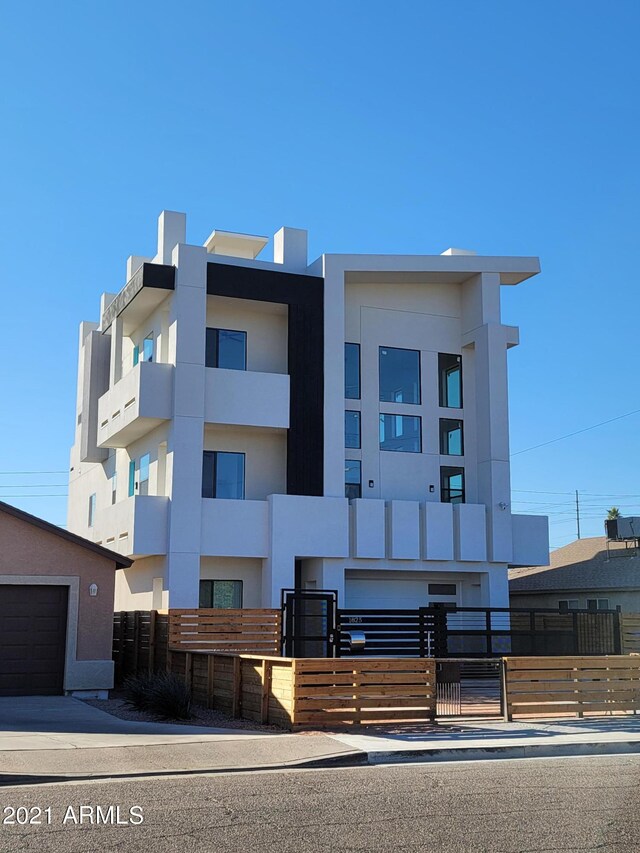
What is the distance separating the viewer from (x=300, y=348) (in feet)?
97.6

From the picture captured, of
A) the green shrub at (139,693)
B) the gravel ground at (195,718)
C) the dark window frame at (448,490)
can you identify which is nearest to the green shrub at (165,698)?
the green shrub at (139,693)

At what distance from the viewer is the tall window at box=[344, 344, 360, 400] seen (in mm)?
31500

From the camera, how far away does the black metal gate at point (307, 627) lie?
→ 24828 millimetres

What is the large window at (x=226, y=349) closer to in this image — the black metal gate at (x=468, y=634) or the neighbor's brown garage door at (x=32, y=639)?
the black metal gate at (x=468, y=634)

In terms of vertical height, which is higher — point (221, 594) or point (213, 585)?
point (213, 585)

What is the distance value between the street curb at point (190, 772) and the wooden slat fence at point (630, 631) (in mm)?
13714

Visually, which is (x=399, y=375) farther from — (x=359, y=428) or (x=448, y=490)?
(x=448, y=490)

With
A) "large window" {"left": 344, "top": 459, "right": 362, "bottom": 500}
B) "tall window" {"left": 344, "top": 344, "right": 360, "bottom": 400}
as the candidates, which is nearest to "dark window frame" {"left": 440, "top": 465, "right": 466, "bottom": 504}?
"large window" {"left": 344, "top": 459, "right": 362, "bottom": 500}

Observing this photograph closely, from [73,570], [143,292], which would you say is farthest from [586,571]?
[73,570]

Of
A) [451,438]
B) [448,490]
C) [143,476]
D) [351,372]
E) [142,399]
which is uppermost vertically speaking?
[351,372]

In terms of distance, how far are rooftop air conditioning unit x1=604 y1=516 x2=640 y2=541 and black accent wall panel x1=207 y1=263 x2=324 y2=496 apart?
1251 cm

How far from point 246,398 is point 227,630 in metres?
7.44

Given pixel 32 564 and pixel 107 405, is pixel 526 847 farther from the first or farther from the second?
pixel 107 405

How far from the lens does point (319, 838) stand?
8680mm
